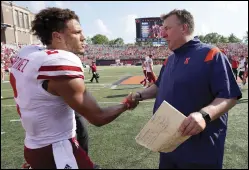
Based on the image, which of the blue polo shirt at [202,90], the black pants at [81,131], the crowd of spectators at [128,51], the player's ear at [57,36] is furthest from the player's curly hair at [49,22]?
the crowd of spectators at [128,51]

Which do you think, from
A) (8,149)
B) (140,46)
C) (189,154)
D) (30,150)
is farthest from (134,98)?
(140,46)

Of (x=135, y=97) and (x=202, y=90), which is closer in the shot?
(x=202, y=90)

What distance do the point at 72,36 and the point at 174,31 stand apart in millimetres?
977

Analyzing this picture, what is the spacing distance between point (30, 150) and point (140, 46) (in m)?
64.4

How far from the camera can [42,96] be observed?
5.41 feet

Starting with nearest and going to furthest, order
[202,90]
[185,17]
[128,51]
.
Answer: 1. [202,90]
2. [185,17]
3. [128,51]

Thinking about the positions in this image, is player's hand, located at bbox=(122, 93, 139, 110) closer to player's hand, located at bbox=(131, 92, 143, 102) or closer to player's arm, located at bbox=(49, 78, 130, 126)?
player's hand, located at bbox=(131, 92, 143, 102)

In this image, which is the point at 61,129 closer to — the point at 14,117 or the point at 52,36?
the point at 52,36

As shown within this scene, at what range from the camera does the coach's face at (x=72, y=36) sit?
195 cm

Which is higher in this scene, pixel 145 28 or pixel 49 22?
pixel 145 28

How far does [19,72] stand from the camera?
1.75m

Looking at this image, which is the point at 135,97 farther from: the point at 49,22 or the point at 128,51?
the point at 128,51

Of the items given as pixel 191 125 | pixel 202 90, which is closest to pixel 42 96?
pixel 191 125

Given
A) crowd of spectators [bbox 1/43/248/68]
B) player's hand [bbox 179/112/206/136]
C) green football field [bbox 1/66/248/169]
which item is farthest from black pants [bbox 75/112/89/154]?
crowd of spectators [bbox 1/43/248/68]
